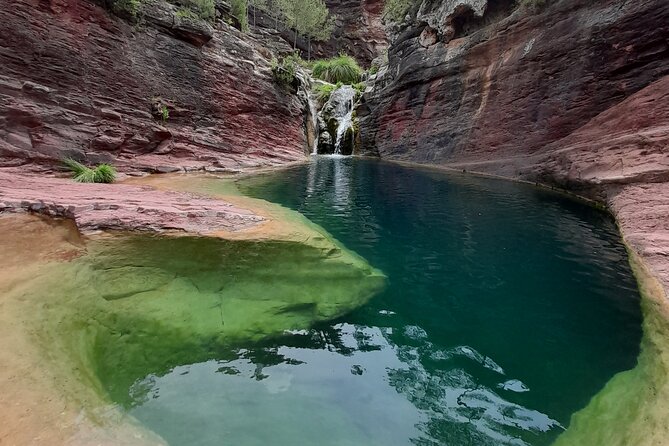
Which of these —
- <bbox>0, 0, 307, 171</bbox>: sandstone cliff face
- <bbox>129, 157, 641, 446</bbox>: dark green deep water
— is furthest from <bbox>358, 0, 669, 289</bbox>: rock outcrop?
<bbox>0, 0, 307, 171</bbox>: sandstone cliff face

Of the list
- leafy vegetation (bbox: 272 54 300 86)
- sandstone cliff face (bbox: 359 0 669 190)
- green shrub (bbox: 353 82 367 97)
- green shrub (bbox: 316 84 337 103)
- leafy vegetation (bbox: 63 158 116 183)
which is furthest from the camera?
green shrub (bbox: 316 84 337 103)

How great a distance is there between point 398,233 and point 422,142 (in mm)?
13919

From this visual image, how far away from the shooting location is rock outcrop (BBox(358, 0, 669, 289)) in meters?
9.31

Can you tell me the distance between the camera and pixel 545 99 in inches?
565

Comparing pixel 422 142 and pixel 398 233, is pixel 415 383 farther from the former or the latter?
pixel 422 142

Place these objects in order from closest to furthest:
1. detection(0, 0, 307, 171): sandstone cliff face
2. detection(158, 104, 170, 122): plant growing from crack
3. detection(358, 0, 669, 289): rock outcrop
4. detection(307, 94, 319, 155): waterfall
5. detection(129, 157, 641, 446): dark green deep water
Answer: detection(129, 157, 641, 446): dark green deep water, detection(358, 0, 669, 289): rock outcrop, detection(0, 0, 307, 171): sandstone cliff face, detection(158, 104, 170, 122): plant growing from crack, detection(307, 94, 319, 155): waterfall

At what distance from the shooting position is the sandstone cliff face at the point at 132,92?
10414 millimetres

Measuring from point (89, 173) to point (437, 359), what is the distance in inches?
387

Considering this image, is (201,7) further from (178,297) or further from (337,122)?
(178,297)

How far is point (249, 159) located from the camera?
17.0 meters

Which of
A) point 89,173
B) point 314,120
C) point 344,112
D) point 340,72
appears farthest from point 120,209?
point 340,72

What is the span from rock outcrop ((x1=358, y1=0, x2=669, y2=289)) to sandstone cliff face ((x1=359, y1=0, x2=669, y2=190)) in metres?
0.04

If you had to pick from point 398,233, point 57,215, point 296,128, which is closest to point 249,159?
point 296,128

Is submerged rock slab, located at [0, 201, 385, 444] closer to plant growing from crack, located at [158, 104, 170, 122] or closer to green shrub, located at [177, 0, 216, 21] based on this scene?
plant growing from crack, located at [158, 104, 170, 122]
